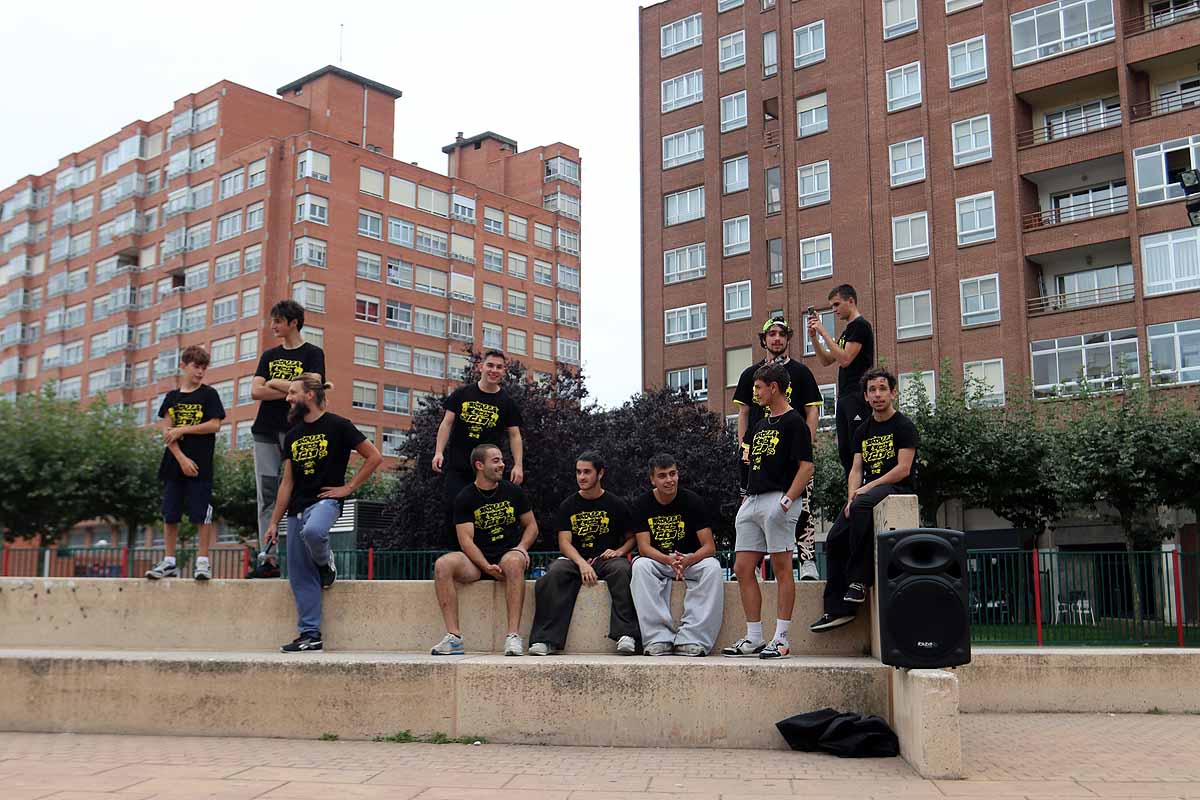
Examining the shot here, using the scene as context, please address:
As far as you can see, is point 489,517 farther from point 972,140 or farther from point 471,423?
point 972,140

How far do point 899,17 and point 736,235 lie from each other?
34.2 ft

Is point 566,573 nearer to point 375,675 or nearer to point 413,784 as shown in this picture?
point 375,675

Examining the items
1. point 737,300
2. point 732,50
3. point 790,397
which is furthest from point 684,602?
point 732,50

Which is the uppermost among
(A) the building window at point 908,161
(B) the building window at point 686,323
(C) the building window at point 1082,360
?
(A) the building window at point 908,161

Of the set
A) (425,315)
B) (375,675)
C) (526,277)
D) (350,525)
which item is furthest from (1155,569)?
(526,277)

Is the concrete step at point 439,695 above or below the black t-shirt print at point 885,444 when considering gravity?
below

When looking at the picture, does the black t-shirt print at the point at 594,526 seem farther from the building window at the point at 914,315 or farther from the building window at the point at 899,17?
the building window at the point at 899,17

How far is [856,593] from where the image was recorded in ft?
25.7

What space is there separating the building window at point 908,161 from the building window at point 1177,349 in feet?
34.7

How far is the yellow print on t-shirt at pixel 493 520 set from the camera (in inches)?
348

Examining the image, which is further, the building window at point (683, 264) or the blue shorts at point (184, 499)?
the building window at point (683, 264)

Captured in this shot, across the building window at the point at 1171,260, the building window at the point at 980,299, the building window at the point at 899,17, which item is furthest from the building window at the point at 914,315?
the building window at the point at 899,17

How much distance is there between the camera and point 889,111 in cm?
4150

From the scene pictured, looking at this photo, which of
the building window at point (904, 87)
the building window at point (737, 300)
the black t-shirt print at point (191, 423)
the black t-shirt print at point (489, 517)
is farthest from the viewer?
the building window at point (737, 300)
